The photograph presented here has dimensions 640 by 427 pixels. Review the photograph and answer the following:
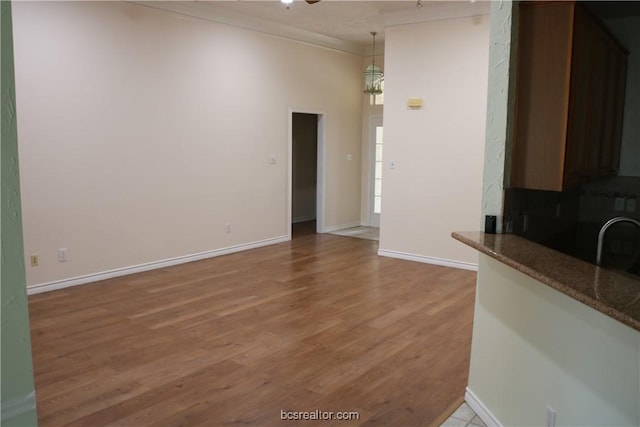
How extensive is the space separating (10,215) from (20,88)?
411cm

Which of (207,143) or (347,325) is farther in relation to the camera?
(207,143)

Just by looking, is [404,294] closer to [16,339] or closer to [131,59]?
[131,59]

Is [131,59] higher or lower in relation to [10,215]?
higher

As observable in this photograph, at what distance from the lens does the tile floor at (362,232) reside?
26.5 ft

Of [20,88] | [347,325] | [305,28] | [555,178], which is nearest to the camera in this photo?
[555,178]

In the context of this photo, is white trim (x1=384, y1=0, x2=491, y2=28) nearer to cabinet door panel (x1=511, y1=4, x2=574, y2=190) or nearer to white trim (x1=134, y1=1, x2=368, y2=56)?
white trim (x1=134, y1=1, x2=368, y2=56)

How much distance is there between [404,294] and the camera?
502cm

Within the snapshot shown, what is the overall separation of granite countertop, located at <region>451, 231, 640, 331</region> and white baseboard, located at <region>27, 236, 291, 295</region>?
4.07m

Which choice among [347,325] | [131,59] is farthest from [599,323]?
[131,59]

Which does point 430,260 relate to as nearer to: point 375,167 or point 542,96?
point 375,167

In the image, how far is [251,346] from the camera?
3701 mm

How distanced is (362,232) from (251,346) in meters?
4.91

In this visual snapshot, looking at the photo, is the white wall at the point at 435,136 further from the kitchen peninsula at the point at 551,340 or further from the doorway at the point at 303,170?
the kitchen peninsula at the point at 551,340

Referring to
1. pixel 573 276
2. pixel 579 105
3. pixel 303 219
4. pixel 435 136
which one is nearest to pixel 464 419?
pixel 573 276
